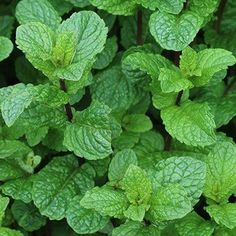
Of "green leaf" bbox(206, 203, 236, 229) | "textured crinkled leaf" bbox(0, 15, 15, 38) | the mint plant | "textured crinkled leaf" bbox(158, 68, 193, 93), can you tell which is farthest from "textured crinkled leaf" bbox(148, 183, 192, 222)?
"textured crinkled leaf" bbox(0, 15, 15, 38)

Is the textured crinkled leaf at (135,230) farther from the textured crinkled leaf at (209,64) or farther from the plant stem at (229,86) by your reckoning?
the plant stem at (229,86)

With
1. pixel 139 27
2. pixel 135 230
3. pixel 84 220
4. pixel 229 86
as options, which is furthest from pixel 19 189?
pixel 229 86

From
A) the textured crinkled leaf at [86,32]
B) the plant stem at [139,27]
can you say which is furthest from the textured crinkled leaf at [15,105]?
the plant stem at [139,27]

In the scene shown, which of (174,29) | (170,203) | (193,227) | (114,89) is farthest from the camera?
(114,89)

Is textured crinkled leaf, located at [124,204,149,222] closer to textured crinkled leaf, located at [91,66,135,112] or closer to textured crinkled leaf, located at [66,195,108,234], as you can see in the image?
textured crinkled leaf, located at [66,195,108,234]

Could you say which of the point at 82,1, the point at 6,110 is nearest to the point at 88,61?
the point at 6,110

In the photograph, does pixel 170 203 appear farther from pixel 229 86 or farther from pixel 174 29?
pixel 229 86
